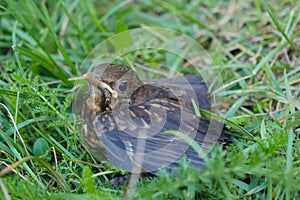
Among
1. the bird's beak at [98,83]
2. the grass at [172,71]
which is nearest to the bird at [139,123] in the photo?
the bird's beak at [98,83]

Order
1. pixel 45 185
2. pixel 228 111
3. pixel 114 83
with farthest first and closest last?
pixel 228 111, pixel 114 83, pixel 45 185

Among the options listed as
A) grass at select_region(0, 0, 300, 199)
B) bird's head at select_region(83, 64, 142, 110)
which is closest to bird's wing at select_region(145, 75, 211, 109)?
grass at select_region(0, 0, 300, 199)

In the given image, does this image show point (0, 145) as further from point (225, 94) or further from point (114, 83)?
point (225, 94)

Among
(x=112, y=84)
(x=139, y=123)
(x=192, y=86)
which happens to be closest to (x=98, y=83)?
(x=112, y=84)

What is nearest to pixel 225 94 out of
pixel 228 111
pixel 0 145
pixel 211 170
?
Result: pixel 228 111

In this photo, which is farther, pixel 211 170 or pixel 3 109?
pixel 3 109

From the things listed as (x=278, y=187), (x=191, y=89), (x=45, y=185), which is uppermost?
(x=191, y=89)

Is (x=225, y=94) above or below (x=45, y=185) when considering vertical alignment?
above

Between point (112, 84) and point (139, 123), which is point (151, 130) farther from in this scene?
point (112, 84)

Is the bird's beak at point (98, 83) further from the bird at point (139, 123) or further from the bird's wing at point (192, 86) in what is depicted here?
the bird's wing at point (192, 86)
